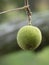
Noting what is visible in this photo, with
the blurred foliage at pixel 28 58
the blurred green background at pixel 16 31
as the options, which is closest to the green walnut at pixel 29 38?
the blurred green background at pixel 16 31

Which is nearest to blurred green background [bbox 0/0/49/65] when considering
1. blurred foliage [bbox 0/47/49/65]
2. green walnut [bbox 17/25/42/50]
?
blurred foliage [bbox 0/47/49/65]

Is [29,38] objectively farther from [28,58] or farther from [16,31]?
[28,58]

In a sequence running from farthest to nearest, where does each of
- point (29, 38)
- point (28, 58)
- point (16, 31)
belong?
point (28, 58)
point (16, 31)
point (29, 38)

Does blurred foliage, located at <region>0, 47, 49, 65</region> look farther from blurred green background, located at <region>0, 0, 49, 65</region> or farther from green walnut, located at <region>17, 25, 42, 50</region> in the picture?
green walnut, located at <region>17, 25, 42, 50</region>

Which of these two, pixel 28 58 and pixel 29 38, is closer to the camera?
pixel 29 38

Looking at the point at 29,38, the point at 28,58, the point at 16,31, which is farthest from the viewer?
the point at 28,58

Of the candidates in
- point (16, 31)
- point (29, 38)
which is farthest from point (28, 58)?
point (29, 38)

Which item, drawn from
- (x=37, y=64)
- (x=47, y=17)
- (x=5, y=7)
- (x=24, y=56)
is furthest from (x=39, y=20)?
(x=5, y=7)
